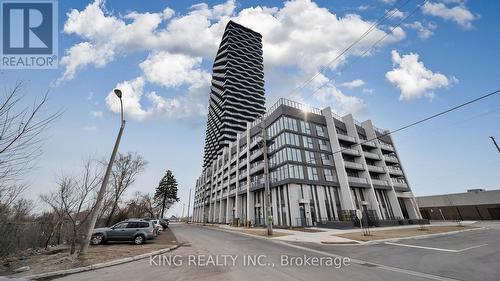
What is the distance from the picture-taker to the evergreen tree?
71.3 m

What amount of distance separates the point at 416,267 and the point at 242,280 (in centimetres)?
669

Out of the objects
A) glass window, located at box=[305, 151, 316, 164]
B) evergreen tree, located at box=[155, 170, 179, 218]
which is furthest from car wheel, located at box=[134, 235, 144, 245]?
evergreen tree, located at box=[155, 170, 179, 218]

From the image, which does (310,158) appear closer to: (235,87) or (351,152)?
(351,152)

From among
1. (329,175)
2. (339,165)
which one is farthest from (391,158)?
(329,175)

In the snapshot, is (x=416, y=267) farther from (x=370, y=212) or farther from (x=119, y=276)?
(x=370, y=212)

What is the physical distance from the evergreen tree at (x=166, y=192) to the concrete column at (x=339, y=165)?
176ft

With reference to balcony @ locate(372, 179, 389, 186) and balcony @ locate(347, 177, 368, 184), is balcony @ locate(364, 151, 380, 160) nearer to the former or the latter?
balcony @ locate(372, 179, 389, 186)

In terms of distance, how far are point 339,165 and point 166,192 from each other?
5535cm

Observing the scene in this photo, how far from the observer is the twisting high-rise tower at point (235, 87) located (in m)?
91.2

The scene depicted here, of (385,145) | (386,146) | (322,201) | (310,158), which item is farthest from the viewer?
(385,145)

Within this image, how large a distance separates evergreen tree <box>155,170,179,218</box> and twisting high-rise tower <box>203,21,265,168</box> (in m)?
23.0

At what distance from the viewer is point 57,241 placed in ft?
66.0

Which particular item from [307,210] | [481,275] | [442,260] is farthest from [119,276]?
[307,210]

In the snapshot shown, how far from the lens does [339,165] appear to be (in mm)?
38812
